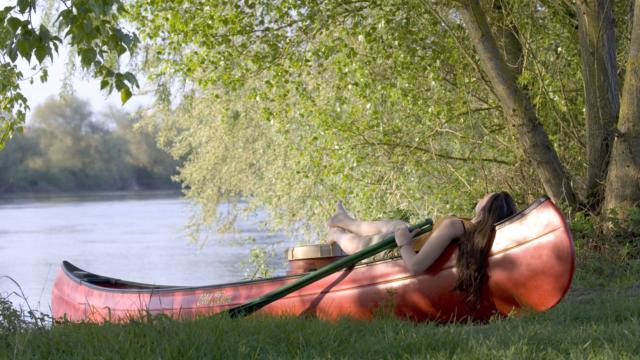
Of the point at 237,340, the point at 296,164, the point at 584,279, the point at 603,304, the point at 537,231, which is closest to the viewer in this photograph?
the point at 237,340

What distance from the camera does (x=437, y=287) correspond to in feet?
16.8

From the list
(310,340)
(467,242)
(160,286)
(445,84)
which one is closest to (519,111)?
(445,84)

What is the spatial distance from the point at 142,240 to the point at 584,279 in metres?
17.2

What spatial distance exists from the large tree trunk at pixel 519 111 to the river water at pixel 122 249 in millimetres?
6142

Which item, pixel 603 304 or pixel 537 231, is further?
pixel 603 304

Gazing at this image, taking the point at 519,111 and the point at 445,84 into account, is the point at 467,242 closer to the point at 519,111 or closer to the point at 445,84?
Result: the point at 519,111

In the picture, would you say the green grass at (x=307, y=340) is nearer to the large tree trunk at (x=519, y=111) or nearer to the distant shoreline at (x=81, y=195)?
the large tree trunk at (x=519, y=111)

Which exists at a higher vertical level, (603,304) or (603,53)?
(603,53)

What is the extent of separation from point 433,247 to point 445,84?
16.0ft

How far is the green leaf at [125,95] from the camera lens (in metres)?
5.60

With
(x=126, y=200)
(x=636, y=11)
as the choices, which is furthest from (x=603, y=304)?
(x=126, y=200)

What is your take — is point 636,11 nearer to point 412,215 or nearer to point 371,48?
point 371,48

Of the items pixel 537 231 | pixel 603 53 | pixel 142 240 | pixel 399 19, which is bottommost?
pixel 142 240

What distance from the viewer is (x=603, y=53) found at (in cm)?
796
